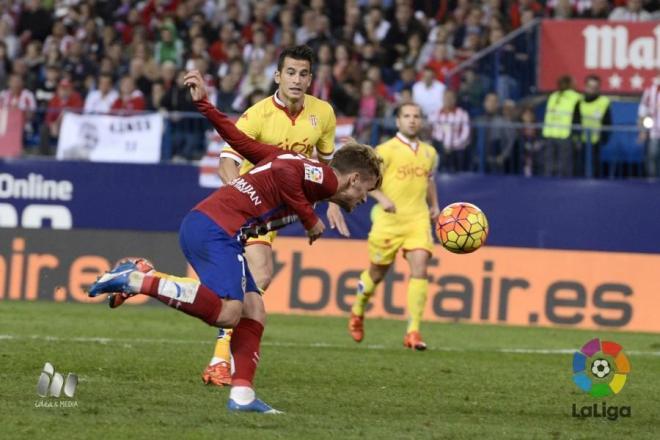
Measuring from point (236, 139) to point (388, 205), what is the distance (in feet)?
16.8

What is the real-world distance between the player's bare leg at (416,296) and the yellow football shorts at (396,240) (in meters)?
0.09

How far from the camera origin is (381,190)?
15.3 m

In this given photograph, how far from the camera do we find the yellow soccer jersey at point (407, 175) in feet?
49.9

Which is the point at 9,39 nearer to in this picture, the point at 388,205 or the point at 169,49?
the point at 169,49

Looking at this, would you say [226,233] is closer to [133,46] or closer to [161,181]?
[161,181]

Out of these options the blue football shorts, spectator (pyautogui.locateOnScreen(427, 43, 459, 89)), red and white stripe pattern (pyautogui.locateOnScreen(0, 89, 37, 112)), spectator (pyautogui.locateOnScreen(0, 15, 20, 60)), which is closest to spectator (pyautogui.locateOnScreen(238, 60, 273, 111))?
spectator (pyautogui.locateOnScreen(427, 43, 459, 89))

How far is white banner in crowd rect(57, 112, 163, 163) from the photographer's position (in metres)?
20.1

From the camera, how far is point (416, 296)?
14.6m

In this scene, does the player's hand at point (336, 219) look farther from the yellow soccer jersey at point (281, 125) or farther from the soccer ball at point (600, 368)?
the soccer ball at point (600, 368)

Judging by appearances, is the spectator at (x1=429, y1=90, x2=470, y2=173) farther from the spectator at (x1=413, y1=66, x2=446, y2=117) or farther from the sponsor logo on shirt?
the sponsor logo on shirt

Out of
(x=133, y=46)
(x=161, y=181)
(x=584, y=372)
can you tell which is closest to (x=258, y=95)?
(x=161, y=181)

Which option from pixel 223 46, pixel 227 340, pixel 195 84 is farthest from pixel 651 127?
pixel 195 84

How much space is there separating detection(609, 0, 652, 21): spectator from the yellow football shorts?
8.02 meters

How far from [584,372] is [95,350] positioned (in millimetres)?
4419
